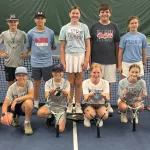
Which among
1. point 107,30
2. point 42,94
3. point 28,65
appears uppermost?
point 107,30

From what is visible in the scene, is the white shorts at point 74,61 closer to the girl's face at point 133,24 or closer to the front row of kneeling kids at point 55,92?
the front row of kneeling kids at point 55,92

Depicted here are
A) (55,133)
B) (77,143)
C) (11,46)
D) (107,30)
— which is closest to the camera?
(77,143)

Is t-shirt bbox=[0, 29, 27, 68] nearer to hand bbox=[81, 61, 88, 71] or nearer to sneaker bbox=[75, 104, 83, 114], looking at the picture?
hand bbox=[81, 61, 88, 71]

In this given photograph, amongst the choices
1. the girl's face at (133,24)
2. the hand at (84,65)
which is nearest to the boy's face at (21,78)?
the hand at (84,65)

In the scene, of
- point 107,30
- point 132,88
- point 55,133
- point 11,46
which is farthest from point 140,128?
point 11,46

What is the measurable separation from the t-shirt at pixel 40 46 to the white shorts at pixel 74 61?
377 mm

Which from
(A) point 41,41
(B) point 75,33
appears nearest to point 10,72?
(A) point 41,41

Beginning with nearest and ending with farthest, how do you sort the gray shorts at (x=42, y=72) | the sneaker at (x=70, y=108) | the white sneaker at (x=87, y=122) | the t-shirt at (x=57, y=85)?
the t-shirt at (x=57, y=85) < the white sneaker at (x=87, y=122) < the gray shorts at (x=42, y=72) < the sneaker at (x=70, y=108)

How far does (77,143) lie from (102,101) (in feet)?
2.51

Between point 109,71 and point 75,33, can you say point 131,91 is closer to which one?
point 109,71

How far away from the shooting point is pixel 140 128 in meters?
3.80

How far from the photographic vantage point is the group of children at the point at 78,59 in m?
3.69

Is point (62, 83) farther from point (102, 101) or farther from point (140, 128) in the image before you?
point (140, 128)

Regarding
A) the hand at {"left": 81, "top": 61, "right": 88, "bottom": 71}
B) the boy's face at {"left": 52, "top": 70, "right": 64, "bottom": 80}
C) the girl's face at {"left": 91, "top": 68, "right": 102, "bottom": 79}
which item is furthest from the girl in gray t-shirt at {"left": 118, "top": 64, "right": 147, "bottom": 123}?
the boy's face at {"left": 52, "top": 70, "right": 64, "bottom": 80}
